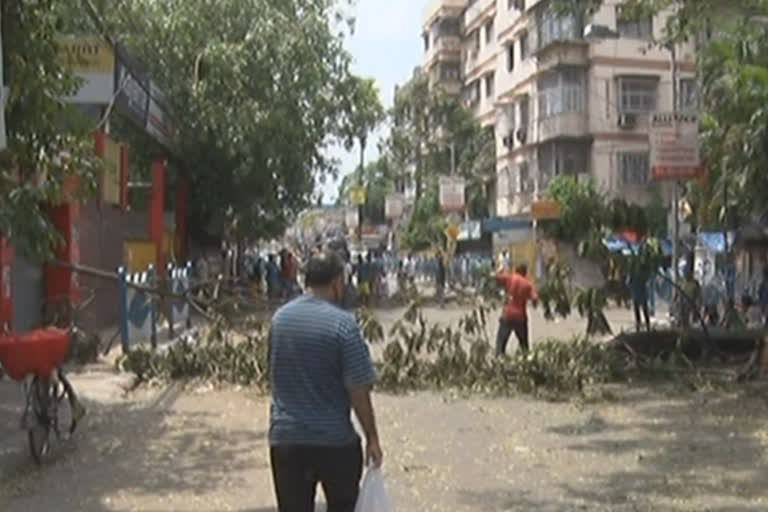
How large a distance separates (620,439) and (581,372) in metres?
3.49

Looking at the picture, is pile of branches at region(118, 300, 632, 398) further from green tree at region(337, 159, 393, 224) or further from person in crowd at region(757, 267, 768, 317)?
green tree at region(337, 159, 393, 224)

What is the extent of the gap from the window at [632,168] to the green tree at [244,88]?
18547mm

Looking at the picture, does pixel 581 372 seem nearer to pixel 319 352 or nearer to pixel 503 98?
pixel 319 352

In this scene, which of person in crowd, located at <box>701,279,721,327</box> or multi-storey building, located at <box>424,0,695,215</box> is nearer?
person in crowd, located at <box>701,279,721,327</box>

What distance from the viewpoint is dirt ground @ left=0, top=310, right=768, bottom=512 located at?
340 inches

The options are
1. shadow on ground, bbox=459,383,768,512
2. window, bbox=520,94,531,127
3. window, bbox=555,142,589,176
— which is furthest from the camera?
window, bbox=520,94,531,127

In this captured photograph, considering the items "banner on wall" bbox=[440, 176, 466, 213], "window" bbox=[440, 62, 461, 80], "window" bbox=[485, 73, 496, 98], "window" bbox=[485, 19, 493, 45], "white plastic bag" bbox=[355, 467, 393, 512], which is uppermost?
"window" bbox=[485, 19, 493, 45]

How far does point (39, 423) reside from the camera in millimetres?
10016

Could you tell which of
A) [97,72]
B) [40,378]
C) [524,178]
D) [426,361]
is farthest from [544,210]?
[40,378]

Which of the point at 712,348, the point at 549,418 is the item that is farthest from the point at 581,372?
the point at 712,348

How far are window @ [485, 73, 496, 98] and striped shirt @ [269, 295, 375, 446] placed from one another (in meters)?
61.0

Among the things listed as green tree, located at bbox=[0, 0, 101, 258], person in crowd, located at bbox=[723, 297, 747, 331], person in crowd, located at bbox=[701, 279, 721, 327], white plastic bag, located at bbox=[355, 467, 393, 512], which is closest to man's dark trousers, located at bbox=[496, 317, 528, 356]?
person in crowd, located at bbox=[723, 297, 747, 331]

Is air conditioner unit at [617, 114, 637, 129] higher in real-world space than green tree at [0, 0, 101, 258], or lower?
higher

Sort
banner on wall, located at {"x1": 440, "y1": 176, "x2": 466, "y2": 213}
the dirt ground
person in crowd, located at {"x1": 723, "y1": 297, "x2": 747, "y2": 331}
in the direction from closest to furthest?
1. the dirt ground
2. person in crowd, located at {"x1": 723, "y1": 297, "x2": 747, "y2": 331}
3. banner on wall, located at {"x1": 440, "y1": 176, "x2": 466, "y2": 213}
